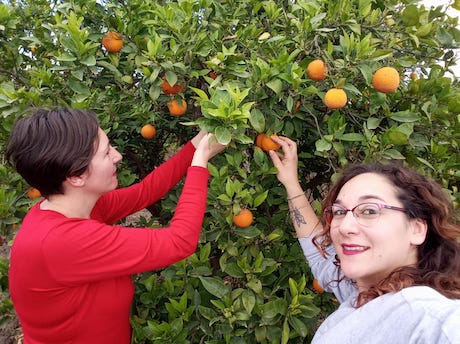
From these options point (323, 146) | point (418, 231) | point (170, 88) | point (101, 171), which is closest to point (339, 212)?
point (418, 231)

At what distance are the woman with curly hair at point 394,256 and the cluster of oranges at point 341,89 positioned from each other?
243 millimetres

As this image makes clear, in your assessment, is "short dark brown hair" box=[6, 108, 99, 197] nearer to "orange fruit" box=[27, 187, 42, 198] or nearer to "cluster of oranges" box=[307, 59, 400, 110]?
"orange fruit" box=[27, 187, 42, 198]

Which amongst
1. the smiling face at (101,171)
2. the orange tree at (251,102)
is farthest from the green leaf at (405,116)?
the smiling face at (101,171)

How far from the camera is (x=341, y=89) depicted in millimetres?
1464

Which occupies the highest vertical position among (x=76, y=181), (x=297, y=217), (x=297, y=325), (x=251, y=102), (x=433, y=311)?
(x=251, y=102)

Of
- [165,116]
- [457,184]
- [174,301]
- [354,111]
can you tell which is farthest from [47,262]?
[457,184]

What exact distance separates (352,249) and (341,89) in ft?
1.98

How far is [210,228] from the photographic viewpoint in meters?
1.77

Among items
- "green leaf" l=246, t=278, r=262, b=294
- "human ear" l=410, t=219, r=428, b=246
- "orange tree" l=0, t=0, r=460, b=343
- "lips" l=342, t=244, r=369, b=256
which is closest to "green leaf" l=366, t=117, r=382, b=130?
"orange tree" l=0, t=0, r=460, b=343

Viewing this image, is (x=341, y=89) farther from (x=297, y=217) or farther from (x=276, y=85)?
(x=297, y=217)

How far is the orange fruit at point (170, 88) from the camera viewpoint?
1.67m

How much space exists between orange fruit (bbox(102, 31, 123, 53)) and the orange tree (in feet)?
0.08

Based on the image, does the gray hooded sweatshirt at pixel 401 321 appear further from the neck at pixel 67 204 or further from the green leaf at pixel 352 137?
the neck at pixel 67 204

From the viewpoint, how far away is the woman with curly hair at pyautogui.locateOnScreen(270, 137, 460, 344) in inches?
35.8
